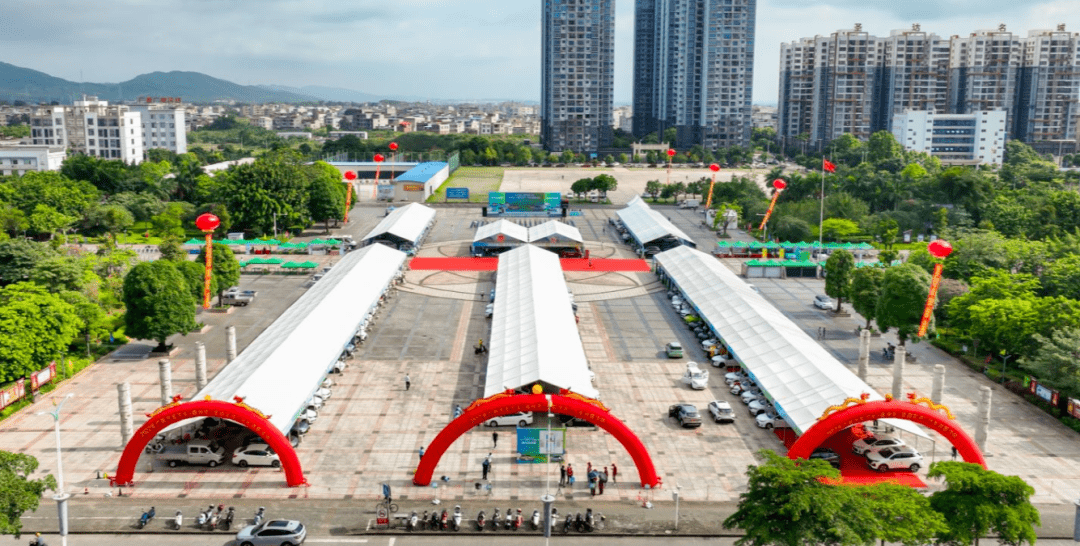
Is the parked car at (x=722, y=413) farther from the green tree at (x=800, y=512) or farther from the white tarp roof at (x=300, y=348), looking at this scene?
the white tarp roof at (x=300, y=348)

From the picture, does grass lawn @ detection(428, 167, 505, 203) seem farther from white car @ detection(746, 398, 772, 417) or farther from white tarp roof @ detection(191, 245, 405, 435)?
white car @ detection(746, 398, 772, 417)

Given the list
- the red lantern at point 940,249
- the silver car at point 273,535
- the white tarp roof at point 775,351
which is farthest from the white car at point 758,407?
the silver car at point 273,535

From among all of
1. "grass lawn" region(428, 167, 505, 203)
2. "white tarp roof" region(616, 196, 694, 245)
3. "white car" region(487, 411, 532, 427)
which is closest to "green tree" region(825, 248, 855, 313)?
"white tarp roof" region(616, 196, 694, 245)

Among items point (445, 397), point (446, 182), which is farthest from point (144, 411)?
point (446, 182)

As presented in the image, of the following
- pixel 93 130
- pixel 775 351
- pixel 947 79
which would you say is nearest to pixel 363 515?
pixel 775 351

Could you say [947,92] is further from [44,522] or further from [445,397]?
[44,522]

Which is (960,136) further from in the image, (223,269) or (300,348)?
(300,348)
